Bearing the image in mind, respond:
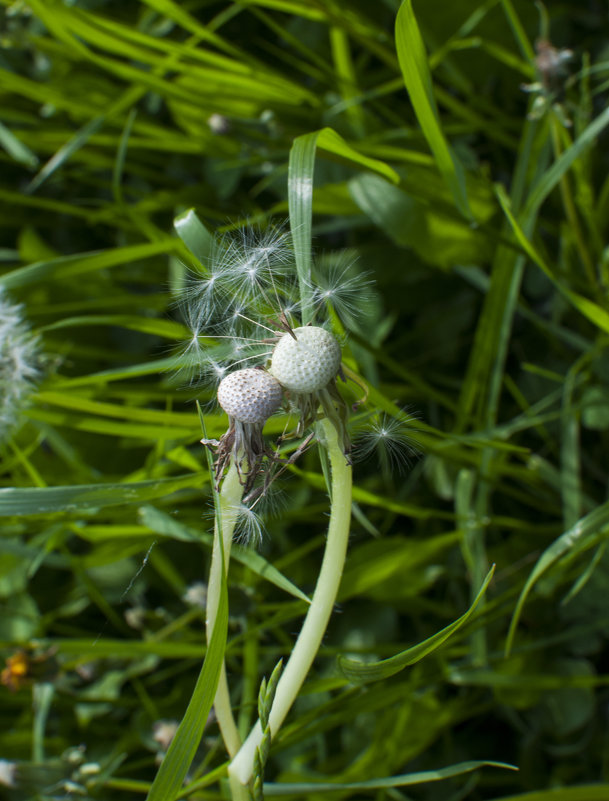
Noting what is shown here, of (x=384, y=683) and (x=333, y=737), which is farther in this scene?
(x=333, y=737)

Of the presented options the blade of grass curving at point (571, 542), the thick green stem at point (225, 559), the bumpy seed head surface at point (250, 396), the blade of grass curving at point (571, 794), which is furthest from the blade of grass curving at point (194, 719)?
the blade of grass curving at point (571, 794)

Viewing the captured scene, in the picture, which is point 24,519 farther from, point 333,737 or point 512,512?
point 512,512

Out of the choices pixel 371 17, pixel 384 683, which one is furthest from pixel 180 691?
pixel 371 17

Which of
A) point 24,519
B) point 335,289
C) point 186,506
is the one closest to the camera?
point 335,289

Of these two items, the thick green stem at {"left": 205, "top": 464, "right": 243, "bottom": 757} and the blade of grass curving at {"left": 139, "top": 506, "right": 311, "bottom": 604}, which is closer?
the thick green stem at {"left": 205, "top": 464, "right": 243, "bottom": 757}

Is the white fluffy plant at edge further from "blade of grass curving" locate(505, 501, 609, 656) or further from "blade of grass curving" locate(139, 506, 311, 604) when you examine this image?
"blade of grass curving" locate(505, 501, 609, 656)

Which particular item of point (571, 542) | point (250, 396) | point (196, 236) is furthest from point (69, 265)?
point (571, 542)

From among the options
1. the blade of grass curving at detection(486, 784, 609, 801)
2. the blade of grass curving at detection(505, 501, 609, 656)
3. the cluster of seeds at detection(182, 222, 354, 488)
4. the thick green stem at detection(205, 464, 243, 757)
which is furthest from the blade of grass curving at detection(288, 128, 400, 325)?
the blade of grass curving at detection(486, 784, 609, 801)
